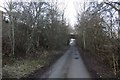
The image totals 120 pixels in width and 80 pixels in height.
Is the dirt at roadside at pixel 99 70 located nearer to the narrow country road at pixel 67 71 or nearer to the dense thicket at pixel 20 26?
the narrow country road at pixel 67 71

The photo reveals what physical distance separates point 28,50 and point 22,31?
2.63m

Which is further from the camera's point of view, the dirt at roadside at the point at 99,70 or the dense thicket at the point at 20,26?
the dense thicket at the point at 20,26

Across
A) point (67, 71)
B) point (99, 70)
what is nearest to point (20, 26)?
point (67, 71)

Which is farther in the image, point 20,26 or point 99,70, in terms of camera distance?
point 20,26

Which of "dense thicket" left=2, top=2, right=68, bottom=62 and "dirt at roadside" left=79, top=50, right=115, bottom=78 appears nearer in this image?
"dirt at roadside" left=79, top=50, right=115, bottom=78

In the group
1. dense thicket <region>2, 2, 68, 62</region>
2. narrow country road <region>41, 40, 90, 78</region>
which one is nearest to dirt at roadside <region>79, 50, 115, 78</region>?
narrow country road <region>41, 40, 90, 78</region>

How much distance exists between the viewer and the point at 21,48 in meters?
24.1

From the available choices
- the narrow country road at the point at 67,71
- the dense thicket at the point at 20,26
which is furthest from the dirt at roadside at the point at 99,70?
the dense thicket at the point at 20,26

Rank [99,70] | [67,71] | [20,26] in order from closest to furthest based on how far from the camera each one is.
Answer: [99,70] → [67,71] → [20,26]

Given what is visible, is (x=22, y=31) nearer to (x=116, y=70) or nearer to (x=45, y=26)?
(x=45, y=26)

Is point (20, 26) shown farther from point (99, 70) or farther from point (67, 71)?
point (99, 70)

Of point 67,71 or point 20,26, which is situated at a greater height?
point 20,26

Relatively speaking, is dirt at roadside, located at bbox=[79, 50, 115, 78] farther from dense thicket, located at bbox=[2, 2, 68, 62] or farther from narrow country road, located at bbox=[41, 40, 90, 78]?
dense thicket, located at bbox=[2, 2, 68, 62]

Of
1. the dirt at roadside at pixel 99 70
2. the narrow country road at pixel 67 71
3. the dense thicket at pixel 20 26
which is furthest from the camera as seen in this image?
the dense thicket at pixel 20 26
